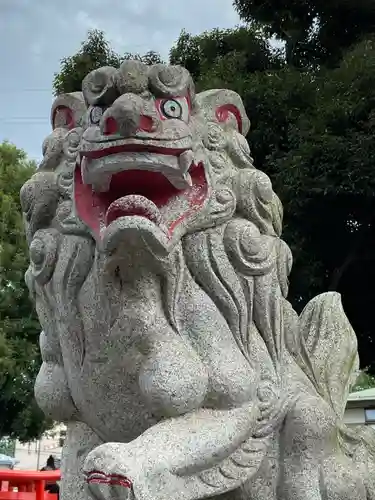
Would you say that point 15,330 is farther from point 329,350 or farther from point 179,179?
point 179,179

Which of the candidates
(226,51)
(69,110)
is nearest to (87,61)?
(226,51)

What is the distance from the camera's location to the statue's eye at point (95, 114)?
7.22 ft

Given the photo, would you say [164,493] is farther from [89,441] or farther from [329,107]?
[329,107]

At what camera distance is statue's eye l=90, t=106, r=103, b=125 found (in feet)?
7.22

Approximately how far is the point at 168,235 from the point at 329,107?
4375 millimetres

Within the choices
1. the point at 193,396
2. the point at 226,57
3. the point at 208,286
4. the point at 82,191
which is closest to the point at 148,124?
the point at 82,191

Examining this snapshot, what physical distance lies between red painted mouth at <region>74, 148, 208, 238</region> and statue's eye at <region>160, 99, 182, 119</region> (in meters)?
0.15

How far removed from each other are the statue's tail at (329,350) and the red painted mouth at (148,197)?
0.65 m

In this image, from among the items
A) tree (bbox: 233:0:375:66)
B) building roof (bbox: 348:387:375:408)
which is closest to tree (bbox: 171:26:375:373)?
tree (bbox: 233:0:375:66)

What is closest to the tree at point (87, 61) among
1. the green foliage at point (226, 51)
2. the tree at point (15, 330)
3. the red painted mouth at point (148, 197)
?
the green foliage at point (226, 51)

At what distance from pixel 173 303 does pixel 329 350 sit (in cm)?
76

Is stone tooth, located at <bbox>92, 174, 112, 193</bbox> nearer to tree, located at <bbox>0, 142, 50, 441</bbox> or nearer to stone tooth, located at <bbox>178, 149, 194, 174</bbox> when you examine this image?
stone tooth, located at <bbox>178, 149, 194, 174</bbox>

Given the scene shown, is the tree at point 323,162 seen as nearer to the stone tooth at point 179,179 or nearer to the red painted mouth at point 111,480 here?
the stone tooth at point 179,179

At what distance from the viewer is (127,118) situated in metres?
2.05
